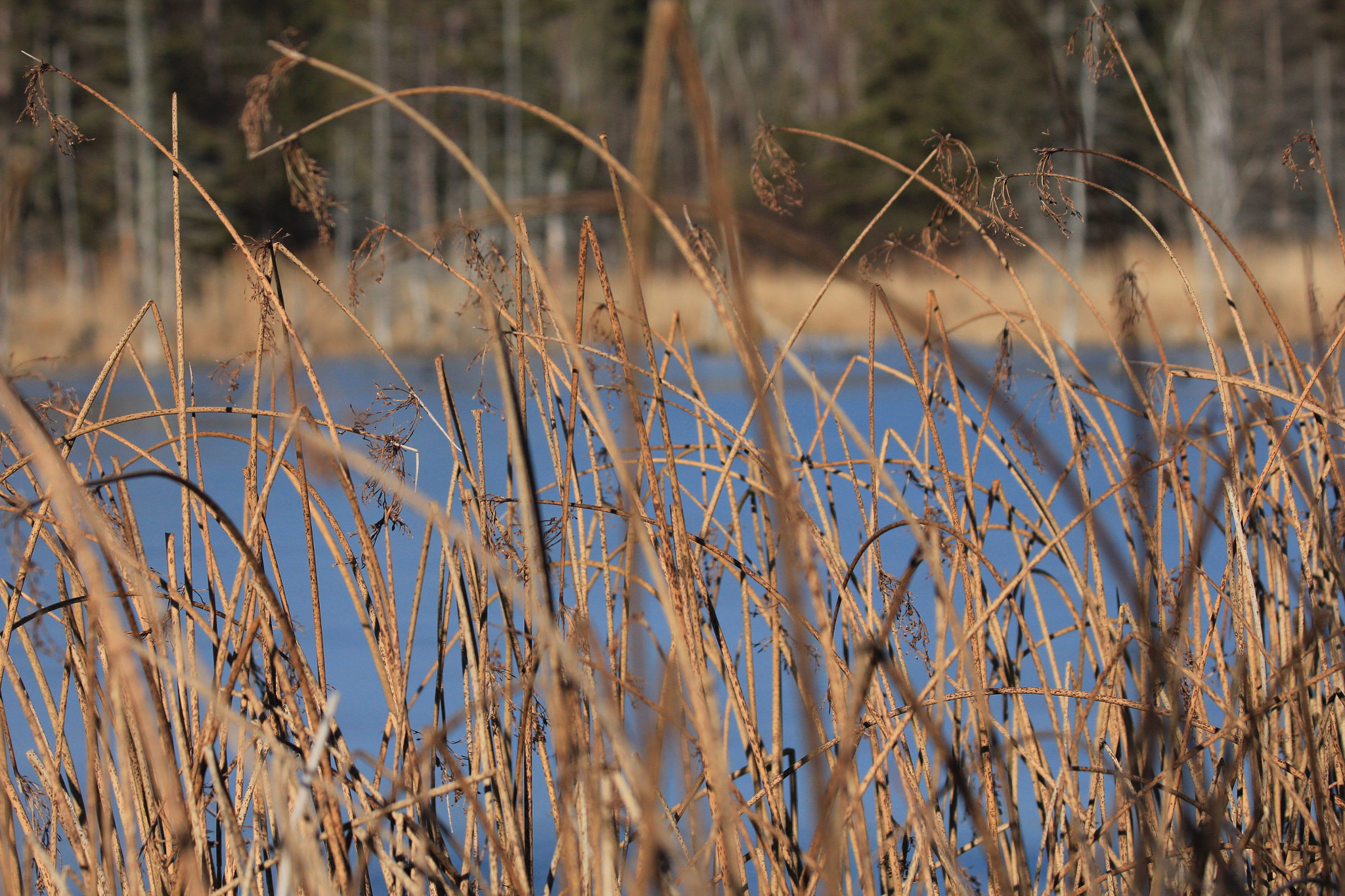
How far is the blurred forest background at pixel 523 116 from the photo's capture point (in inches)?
320

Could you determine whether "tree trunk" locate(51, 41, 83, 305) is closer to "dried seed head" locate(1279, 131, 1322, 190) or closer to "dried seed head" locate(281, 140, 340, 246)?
"dried seed head" locate(281, 140, 340, 246)

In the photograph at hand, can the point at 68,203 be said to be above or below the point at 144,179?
below

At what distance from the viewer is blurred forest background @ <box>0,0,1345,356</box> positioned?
8.14 m

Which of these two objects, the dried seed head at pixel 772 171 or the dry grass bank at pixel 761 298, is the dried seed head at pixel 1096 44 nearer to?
the dried seed head at pixel 772 171

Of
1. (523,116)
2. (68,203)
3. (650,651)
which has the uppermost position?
(523,116)

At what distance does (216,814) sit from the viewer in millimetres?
582

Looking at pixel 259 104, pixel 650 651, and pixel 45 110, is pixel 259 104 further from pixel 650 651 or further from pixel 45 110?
pixel 650 651

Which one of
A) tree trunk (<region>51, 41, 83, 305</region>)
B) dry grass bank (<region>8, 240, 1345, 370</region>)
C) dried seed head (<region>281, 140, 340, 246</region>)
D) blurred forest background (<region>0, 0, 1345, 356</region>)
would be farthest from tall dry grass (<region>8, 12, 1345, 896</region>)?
tree trunk (<region>51, 41, 83, 305</region>)

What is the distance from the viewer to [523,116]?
11.4m

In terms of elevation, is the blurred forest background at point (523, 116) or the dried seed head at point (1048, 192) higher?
the blurred forest background at point (523, 116)

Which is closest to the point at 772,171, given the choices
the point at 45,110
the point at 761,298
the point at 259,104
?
the point at 259,104

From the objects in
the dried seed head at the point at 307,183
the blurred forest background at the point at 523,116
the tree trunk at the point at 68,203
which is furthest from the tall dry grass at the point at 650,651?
the tree trunk at the point at 68,203

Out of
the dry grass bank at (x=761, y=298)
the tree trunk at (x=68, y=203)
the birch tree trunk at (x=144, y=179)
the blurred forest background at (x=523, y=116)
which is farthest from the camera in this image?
the tree trunk at (x=68, y=203)

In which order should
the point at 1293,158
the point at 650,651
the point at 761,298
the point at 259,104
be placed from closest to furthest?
the point at 259,104, the point at 1293,158, the point at 650,651, the point at 761,298
